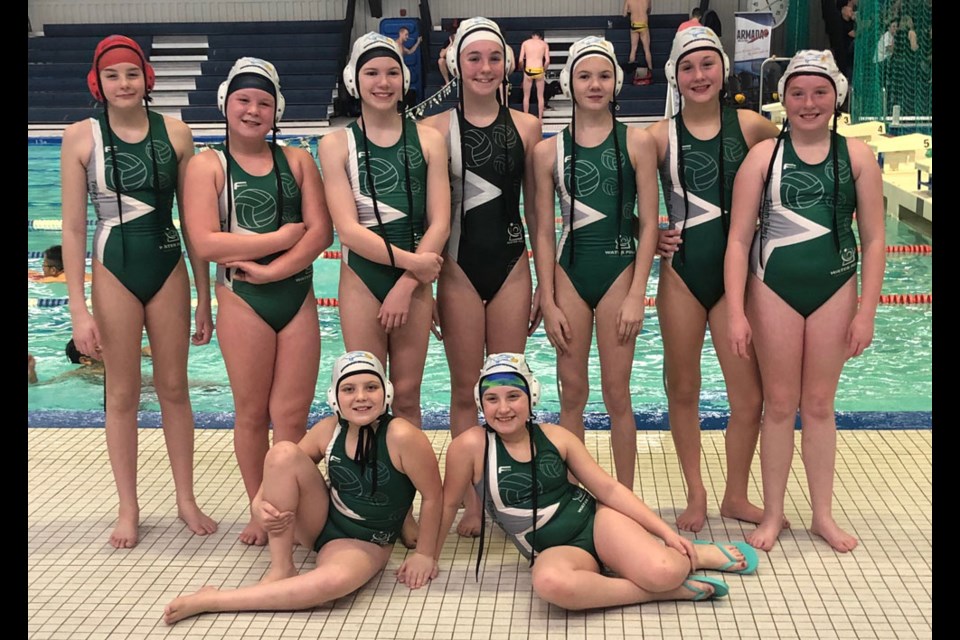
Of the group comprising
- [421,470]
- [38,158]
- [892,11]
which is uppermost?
[892,11]

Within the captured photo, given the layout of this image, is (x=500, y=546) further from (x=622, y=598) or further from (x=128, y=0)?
(x=128, y=0)

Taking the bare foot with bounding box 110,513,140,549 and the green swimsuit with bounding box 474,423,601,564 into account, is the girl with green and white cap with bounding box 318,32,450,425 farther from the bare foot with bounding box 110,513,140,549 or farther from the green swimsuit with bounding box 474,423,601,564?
the bare foot with bounding box 110,513,140,549

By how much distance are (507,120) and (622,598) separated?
1.73 meters

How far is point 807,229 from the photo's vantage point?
3.51 m

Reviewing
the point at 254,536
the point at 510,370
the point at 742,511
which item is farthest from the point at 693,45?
the point at 254,536

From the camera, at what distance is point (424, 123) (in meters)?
3.78

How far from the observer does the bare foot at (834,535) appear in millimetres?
3645

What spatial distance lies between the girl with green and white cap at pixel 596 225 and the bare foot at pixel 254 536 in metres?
1.29

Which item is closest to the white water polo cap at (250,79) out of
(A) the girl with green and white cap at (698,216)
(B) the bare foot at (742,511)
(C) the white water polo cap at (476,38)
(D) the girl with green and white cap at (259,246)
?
(D) the girl with green and white cap at (259,246)

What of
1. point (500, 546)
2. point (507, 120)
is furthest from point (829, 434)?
point (507, 120)

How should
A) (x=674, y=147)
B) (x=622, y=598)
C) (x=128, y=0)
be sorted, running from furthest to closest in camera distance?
(x=128, y=0) → (x=674, y=147) → (x=622, y=598)

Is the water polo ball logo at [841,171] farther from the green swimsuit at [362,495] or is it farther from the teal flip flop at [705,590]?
the green swimsuit at [362,495]

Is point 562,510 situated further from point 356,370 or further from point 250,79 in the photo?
point 250,79

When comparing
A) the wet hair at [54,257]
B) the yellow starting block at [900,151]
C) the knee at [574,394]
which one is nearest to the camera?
the knee at [574,394]
